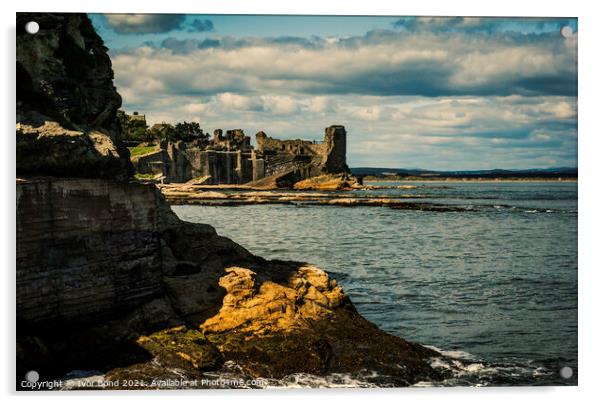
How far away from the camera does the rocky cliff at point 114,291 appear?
6.70 meters

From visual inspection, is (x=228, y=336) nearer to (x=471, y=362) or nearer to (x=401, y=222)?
(x=471, y=362)

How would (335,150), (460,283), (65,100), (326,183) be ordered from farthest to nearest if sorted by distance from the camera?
(326,183) → (335,150) → (460,283) → (65,100)

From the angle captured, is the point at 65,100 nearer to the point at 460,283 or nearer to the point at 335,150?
the point at 460,283

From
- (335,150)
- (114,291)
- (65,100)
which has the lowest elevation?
(114,291)

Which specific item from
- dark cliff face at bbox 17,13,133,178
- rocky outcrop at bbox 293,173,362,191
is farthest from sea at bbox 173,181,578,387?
rocky outcrop at bbox 293,173,362,191

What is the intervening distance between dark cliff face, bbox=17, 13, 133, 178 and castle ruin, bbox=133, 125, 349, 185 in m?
34.8

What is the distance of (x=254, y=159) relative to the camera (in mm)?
62281

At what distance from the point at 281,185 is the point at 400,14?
59.1 m

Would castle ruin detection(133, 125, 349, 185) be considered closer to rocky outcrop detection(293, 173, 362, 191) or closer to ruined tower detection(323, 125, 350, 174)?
ruined tower detection(323, 125, 350, 174)

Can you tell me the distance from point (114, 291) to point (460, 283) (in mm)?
8067

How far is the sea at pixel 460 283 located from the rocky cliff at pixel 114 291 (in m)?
0.50

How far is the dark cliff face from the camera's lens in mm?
6941

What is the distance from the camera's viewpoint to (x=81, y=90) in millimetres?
8875

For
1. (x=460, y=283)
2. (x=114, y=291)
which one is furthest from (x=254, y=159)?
(x=114, y=291)
